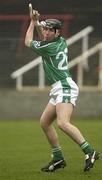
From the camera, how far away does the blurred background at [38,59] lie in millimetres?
20531

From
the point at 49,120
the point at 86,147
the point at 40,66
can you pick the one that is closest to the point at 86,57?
the point at 40,66

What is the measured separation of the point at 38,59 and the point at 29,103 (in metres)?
1.82

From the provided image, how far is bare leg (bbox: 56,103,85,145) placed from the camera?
33.7 ft

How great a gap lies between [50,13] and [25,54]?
1869 mm

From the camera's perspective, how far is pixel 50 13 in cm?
2355

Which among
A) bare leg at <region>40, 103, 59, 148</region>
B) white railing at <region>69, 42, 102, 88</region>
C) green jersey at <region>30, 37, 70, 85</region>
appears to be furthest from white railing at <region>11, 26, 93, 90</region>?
green jersey at <region>30, 37, 70, 85</region>

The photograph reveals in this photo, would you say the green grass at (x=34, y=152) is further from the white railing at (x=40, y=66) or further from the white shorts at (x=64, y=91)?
the white railing at (x=40, y=66)

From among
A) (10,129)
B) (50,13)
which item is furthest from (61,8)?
(10,129)

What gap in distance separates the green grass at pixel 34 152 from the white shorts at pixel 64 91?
0.92 meters

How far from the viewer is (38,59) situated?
21.9 metres

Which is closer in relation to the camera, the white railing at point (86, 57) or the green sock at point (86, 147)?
the green sock at point (86, 147)

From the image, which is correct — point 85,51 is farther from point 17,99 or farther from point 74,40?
point 17,99

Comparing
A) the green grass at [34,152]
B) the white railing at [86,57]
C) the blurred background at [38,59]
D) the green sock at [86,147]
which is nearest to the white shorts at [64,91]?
the green sock at [86,147]

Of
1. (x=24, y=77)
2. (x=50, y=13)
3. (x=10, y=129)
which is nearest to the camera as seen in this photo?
(x=10, y=129)
